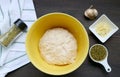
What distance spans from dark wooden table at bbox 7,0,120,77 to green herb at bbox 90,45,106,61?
2 cm

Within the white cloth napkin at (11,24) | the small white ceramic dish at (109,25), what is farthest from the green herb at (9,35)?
the small white ceramic dish at (109,25)

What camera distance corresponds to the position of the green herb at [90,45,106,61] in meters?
0.83

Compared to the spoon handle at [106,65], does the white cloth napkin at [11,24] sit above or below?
above

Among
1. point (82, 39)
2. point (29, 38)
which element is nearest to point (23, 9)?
point (29, 38)

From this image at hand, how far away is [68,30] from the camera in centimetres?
85

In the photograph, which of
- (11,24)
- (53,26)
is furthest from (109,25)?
(11,24)

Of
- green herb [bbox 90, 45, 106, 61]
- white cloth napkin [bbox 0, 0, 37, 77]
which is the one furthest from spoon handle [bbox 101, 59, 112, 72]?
white cloth napkin [bbox 0, 0, 37, 77]

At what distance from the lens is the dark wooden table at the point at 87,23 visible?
2.76 ft

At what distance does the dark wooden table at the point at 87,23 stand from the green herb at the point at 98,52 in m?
0.02

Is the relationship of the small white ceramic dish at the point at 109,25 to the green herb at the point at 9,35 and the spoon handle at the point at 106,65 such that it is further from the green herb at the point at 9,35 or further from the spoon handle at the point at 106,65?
the green herb at the point at 9,35

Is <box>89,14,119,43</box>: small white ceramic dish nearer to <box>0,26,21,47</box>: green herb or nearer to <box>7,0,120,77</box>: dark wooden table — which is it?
<box>7,0,120,77</box>: dark wooden table

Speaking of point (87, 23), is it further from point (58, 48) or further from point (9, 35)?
point (9, 35)

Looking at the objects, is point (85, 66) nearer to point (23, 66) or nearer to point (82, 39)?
point (82, 39)

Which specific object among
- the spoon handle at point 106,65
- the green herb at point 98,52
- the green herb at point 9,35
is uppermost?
the green herb at point 9,35
